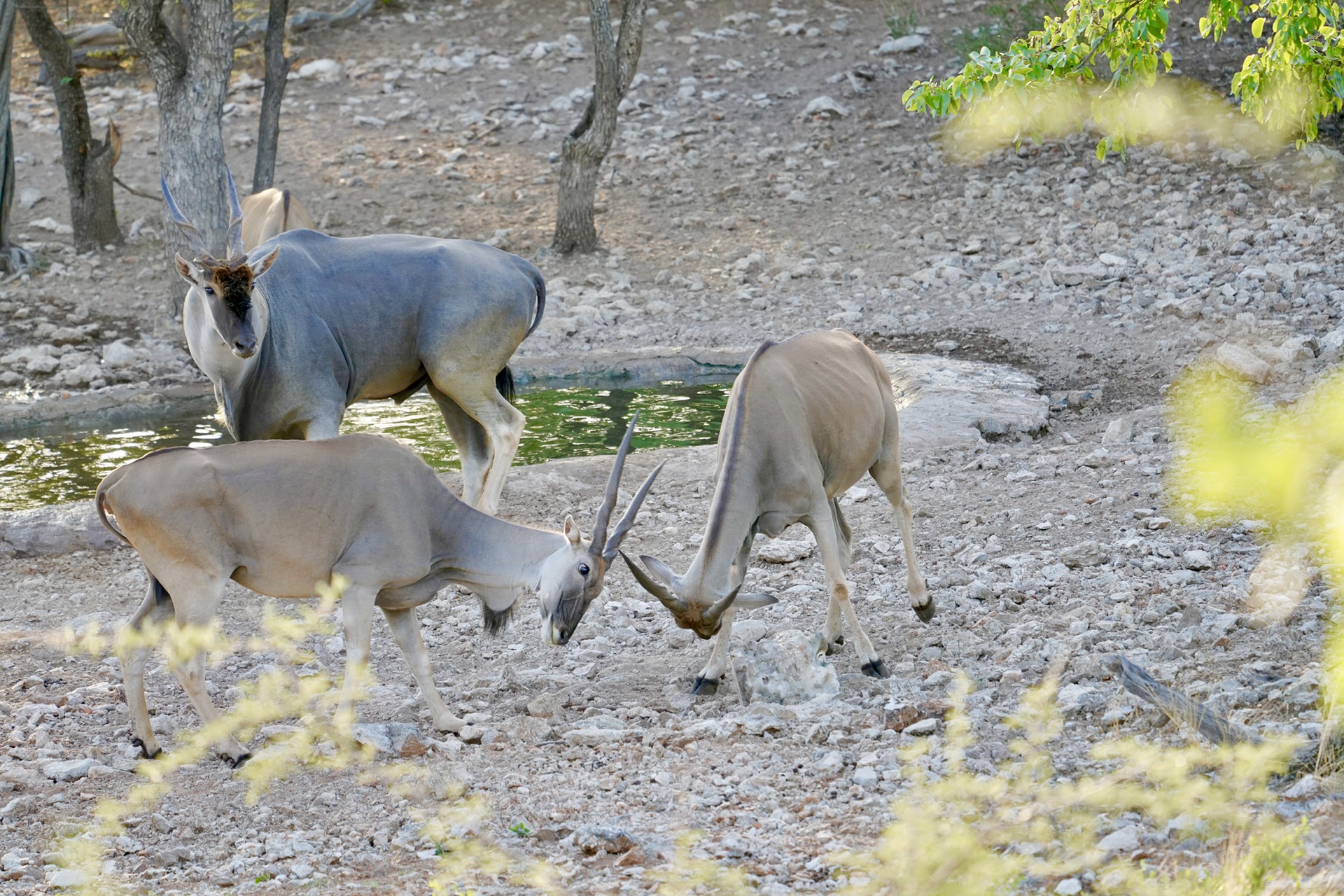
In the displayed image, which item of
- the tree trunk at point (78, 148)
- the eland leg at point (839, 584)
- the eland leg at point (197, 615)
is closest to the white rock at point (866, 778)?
the eland leg at point (839, 584)

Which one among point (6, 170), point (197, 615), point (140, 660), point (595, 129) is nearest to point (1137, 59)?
point (197, 615)

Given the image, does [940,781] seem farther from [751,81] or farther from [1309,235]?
[751,81]

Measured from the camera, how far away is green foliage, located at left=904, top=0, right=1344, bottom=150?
19.5 ft

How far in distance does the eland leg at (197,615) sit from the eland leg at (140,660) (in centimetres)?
13

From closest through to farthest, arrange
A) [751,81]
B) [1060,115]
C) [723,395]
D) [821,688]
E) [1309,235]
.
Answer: [821,688]
[723,395]
[1309,235]
[1060,115]
[751,81]

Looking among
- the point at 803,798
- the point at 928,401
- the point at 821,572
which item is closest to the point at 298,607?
the point at 821,572

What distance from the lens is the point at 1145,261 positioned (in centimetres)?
1215

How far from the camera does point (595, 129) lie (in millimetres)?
13539

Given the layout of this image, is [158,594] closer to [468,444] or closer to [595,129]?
[468,444]

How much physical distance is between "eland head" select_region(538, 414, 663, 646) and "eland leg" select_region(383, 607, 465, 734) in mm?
428

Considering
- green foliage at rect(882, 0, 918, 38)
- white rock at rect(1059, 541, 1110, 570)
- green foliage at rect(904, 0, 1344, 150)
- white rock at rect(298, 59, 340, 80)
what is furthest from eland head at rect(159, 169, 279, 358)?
green foliage at rect(882, 0, 918, 38)

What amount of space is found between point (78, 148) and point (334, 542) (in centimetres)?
1069

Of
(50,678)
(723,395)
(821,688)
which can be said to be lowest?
(723,395)

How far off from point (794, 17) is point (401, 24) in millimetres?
5292
